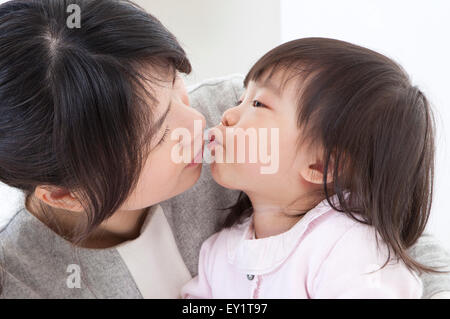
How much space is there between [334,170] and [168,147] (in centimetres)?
34

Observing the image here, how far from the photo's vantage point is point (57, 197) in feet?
2.86

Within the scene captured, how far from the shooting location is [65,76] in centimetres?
75

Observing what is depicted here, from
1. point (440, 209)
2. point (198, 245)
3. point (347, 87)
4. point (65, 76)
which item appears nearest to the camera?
point (65, 76)

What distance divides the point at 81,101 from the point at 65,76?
5cm

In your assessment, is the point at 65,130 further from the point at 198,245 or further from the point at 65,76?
the point at 198,245

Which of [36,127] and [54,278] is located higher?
[36,127]

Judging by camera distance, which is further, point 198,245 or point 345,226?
point 198,245


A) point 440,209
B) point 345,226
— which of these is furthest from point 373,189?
point 440,209

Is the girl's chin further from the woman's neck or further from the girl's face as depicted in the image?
the woman's neck

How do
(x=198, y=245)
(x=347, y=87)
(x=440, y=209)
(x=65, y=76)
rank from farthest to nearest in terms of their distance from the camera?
1. (x=440, y=209)
2. (x=198, y=245)
3. (x=347, y=87)
4. (x=65, y=76)

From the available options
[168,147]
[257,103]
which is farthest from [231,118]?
[168,147]

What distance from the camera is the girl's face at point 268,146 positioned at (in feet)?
3.16

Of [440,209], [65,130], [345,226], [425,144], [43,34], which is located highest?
[43,34]
